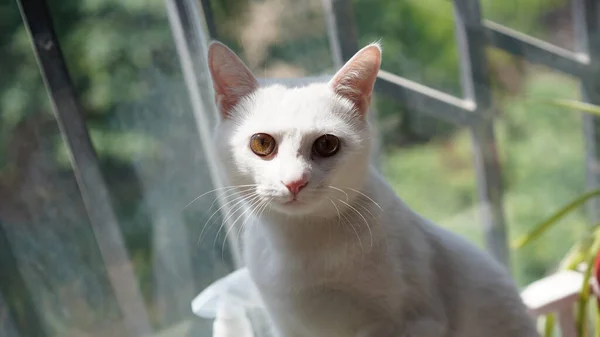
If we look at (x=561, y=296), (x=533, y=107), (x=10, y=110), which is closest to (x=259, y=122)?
A: (x=10, y=110)

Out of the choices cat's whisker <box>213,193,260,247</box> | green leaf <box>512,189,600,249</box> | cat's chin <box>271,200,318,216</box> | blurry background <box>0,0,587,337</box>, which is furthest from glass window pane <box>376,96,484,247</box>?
cat's chin <box>271,200,318,216</box>

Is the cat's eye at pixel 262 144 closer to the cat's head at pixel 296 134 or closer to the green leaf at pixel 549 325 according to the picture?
the cat's head at pixel 296 134

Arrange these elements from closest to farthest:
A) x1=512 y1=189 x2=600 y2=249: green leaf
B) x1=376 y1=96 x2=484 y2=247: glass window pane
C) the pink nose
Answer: the pink nose < x1=512 y1=189 x2=600 y2=249: green leaf < x1=376 y1=96 x2=484 y2=247: glass window pane

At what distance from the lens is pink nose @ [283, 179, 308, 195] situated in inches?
25.6

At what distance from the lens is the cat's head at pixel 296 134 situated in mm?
676

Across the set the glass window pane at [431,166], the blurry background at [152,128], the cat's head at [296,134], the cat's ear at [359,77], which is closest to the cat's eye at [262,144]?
the cat's head at [296,134]

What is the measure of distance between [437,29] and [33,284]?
87 centimetres

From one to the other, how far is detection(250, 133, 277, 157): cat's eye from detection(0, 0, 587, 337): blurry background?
11.4 inches

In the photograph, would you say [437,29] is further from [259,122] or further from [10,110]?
[10,110]

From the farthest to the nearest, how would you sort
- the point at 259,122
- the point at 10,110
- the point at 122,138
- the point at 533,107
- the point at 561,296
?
the point at 533,107 → the point at 561,296 → the point at 122,138 → the point at 10,110 → the point at 259,122

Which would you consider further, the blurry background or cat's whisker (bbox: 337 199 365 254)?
the blurry background

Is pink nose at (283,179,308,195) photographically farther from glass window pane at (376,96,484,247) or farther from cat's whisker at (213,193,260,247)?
glass window pane at (376,96,484,247)

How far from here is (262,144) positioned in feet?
2.31

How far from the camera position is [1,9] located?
80 cm
